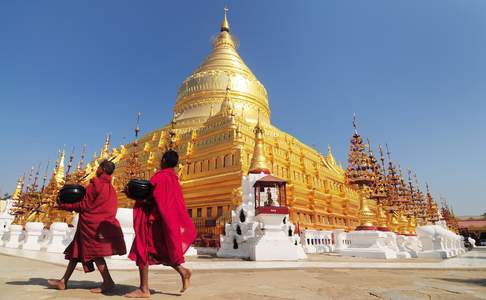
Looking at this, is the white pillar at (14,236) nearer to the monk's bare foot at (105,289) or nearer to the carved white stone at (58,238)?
the carved white stone at (58,238)

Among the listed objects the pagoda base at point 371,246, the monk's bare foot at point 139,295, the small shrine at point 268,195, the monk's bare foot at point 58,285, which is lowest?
the monk's bare foot at point 139,295

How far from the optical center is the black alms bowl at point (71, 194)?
164 inches

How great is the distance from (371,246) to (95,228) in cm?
1337

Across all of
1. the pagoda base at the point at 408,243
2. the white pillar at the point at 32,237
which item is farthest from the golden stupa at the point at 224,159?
the pagoda base at the point at 408,243

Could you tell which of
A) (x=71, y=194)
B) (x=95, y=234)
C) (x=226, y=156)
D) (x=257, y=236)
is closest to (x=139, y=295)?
(x=95, y=234)

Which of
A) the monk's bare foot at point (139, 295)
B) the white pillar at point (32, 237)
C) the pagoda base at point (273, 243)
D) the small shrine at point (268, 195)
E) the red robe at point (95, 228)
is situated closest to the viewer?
the monk's bare foot at point (139, 295)

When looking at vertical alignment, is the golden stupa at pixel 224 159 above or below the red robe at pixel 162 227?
above

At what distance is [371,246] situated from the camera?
14242 millimetres

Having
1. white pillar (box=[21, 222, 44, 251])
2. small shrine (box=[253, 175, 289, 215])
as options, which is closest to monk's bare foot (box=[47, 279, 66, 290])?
small shrine (box=[253, 175, 289, 215])

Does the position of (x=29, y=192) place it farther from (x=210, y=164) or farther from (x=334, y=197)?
(x=334, y=197)

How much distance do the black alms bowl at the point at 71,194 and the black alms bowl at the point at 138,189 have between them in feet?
2.94

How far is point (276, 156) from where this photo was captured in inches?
964

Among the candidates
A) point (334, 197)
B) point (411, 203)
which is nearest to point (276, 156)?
point (334, 197)

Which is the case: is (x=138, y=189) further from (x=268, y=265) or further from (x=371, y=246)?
(x=371, y=246)
